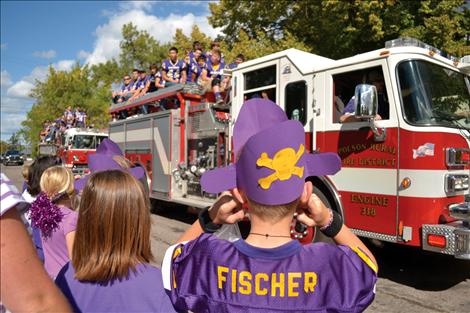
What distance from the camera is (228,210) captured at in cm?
155

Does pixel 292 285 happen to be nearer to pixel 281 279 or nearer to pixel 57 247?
pixel 281 279

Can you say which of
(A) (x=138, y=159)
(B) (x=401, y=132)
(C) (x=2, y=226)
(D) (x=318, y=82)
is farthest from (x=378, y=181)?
(A) (x=138, y=159)

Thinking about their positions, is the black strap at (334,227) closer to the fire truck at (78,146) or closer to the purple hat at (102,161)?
the purple hat at (102,161)

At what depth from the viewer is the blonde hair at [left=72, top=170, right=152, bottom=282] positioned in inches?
65.5

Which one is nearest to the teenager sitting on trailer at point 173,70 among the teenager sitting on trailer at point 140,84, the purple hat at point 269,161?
the teenager sitting on trailer at point 140,84

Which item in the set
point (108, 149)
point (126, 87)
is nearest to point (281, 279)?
point (108, 149)

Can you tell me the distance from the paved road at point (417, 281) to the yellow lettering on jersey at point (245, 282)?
3.27 metres

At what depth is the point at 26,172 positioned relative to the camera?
4.16 m

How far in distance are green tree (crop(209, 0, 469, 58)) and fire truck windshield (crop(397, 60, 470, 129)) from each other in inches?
264

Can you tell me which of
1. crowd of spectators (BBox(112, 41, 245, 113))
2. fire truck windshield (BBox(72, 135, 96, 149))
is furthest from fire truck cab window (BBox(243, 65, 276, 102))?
fire truck windshield (BBox(72, 135, 96, 149))

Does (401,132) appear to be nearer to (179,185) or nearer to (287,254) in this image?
(287,254)

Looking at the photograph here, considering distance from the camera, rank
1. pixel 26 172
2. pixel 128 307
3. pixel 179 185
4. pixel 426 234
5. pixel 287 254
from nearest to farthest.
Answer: pixel 287 254
pixel 128 307
pixel 26 172
pixel 426 234
pixel 179 185

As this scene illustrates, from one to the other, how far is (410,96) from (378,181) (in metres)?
1.02

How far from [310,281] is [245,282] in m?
0.21
